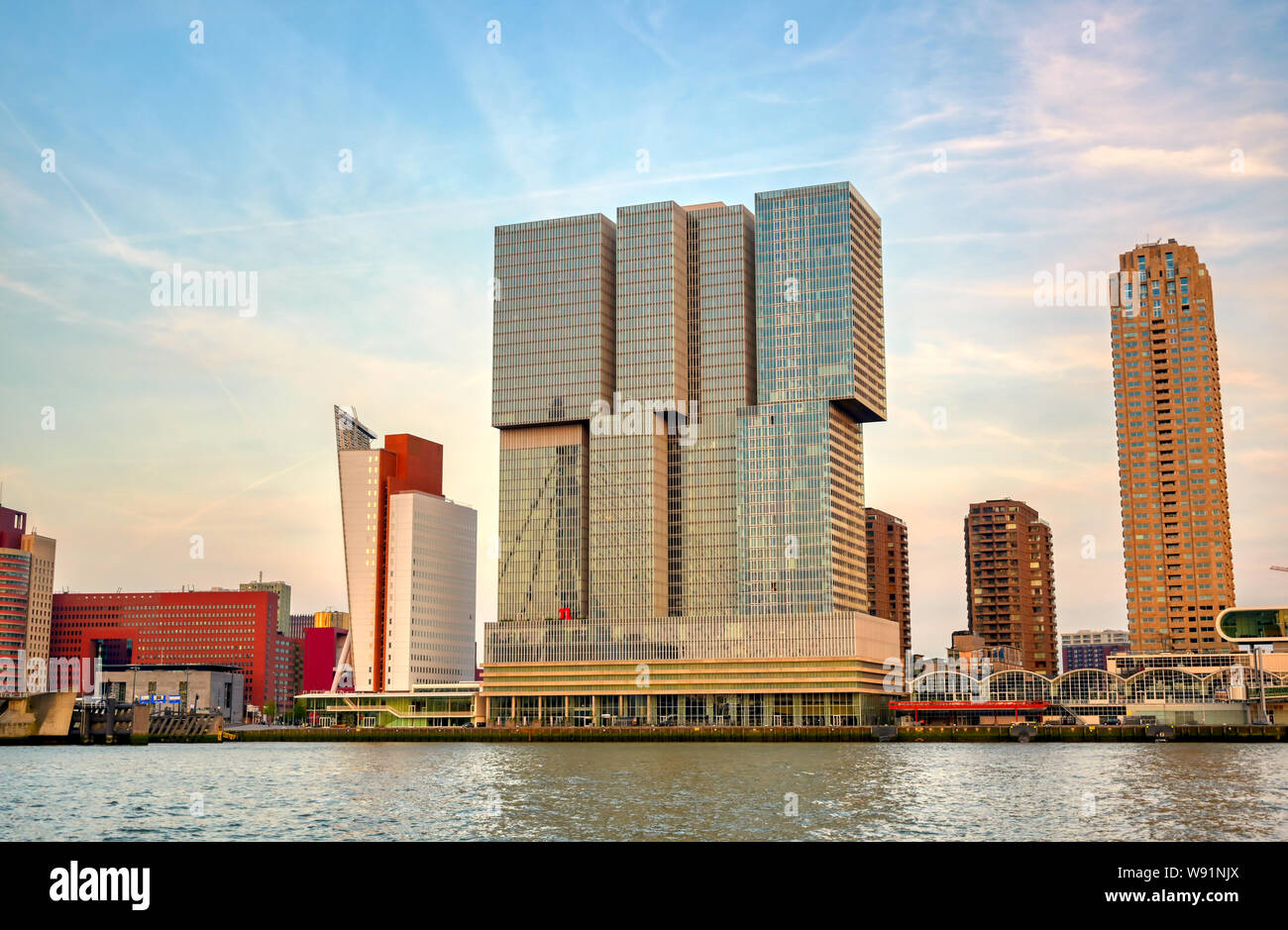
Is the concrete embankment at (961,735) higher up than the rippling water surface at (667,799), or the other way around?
the rippling water surface at (667,799)

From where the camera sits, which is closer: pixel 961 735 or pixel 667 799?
pixel 667 799

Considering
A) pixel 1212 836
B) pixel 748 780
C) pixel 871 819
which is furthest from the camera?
pixel 748 780

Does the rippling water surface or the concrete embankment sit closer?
the rippling water surface

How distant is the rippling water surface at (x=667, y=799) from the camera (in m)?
52.5

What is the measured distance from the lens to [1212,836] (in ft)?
155

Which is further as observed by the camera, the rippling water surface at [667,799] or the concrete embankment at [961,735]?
the concrete embankment at [961,735]

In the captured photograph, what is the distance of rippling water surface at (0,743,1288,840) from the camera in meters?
52.5

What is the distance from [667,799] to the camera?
68188mm

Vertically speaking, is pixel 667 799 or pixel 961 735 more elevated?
pixel 667 799

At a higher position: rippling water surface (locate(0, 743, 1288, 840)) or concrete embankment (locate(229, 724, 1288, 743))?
rippling water surface (locate(0, 743, 1288, 840))
